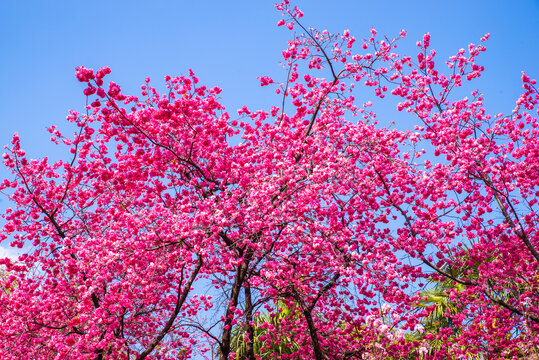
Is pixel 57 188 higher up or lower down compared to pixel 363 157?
higher up

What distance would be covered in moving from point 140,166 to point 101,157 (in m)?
0.96

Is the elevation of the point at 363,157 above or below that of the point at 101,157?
below

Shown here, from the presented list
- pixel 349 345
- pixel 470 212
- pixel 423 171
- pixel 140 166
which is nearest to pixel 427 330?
pixel 349 345

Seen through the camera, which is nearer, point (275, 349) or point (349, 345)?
point (349, 345)

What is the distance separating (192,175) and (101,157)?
1.99 meters

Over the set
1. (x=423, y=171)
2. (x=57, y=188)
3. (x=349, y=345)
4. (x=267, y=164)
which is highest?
(x=57, y=188)

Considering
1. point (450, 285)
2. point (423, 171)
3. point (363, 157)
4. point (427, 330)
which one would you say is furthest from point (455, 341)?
point (363, 157)

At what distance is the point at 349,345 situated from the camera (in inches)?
364

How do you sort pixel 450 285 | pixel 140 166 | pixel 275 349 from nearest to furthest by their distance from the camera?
pixel 140 166
pixel 275 349
pixel 450 285

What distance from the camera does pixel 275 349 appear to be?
11305 mm

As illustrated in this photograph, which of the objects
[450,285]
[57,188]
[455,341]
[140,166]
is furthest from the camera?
[450,285]

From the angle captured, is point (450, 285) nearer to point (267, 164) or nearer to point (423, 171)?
point (423, 171)

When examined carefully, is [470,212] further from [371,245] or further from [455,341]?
[455,341]

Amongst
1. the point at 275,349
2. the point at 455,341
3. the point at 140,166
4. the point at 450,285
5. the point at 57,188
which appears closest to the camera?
the point at 140,166
